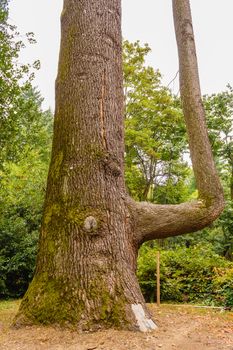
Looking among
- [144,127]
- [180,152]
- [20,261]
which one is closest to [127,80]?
[144,127]

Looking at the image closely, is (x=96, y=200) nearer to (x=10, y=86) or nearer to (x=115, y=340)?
(x=115, y=340)

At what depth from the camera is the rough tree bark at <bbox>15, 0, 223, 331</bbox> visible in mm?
2680

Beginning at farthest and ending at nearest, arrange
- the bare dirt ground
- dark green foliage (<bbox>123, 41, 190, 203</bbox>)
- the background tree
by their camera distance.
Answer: dark green foliage (<bbox>123, 41, 190, 203</bbox>) → the background tree → the bare dirt ground

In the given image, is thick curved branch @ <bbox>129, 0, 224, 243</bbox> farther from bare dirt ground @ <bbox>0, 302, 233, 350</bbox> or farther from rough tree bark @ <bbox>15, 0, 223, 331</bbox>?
bare dirt ground @ <bbox>0, 302, 233, 350</bbox>

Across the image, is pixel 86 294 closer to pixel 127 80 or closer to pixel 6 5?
pixel 6 5

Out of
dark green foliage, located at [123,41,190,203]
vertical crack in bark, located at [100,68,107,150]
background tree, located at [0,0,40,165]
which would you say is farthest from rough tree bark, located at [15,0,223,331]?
dark green foliage, located at [123,41,190,203]

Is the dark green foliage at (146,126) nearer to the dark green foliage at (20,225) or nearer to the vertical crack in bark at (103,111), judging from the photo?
the dark green foliage at (20,225)

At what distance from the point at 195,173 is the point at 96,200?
4.17 feet

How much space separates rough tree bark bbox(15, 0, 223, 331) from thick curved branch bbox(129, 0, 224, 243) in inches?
0.4

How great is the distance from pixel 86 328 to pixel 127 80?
1326cm

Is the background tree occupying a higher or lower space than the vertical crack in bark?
higher

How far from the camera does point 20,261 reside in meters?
9.77

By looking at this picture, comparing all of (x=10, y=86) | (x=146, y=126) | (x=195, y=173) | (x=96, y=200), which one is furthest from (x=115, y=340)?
(x=146, y=126)

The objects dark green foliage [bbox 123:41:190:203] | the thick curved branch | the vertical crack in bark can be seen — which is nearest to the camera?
the vertical crack in bark
